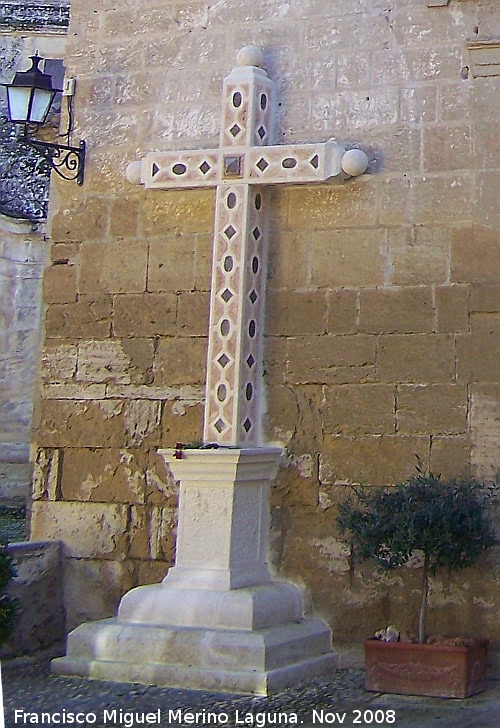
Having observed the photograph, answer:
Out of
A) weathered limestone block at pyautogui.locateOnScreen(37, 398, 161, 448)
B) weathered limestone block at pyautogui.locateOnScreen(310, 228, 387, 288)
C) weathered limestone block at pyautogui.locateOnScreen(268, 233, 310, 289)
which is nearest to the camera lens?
weathered limestone block at pyautogui.locateOnScreen(310, 228, 387, 288)

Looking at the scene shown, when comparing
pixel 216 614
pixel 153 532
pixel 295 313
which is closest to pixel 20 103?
pixel 295 313

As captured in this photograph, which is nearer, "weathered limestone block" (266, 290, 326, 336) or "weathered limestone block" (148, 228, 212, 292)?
"weathered limestone block" (266, 290, 326, 336)

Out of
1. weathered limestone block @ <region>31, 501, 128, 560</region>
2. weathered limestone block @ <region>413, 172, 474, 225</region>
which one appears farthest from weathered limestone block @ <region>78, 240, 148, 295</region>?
weathered limestone block @ <region>413, 172, 474, 225</region>

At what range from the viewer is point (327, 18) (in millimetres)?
6074

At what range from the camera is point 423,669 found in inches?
194

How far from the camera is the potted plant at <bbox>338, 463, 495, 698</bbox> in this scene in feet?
16.1

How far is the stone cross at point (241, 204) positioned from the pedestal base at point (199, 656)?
3.31 ft

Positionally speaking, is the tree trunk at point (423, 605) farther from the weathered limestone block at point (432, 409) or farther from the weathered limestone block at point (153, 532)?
the weathered limestone block at point (153, 532)

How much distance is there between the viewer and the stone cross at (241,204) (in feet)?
19.0

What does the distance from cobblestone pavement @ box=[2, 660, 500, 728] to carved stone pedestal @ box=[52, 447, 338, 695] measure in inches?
3.9

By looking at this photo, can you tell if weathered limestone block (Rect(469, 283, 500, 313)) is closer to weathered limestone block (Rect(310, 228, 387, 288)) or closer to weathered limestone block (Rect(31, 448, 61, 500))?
weathered limestone block (Rect(310, 228, 387, 288))

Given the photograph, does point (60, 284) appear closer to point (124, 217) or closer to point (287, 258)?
point (124, 217)

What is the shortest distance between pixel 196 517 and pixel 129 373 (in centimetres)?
107

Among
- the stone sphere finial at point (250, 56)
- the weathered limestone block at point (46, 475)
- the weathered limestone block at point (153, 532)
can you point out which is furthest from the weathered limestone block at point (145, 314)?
the stone sphere finial at point (250, 56)
